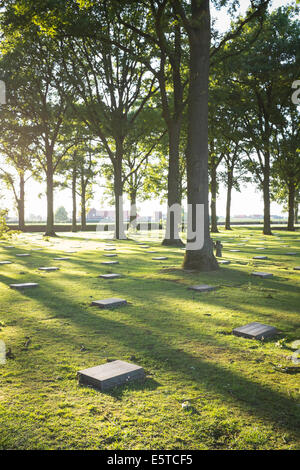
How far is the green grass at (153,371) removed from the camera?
236 cm

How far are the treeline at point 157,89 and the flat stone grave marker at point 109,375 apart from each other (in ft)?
22.1

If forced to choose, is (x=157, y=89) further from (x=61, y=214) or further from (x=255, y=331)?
(x=61, y=214)

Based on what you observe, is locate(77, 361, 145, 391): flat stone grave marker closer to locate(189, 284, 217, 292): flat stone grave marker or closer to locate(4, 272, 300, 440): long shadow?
locate(4, 272, 300, 440): long shadow

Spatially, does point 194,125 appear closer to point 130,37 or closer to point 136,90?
point 130,37

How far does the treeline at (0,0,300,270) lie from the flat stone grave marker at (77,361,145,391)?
22.1 feet

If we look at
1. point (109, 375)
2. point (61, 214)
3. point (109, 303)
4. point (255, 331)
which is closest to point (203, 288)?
point (109, 303)

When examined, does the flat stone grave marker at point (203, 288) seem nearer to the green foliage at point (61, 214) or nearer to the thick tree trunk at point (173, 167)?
the thick tree trunk at point (173, 167)

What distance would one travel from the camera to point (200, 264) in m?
9.80

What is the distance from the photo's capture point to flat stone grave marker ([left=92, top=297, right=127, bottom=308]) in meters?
5.92

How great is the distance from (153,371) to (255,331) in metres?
1.68

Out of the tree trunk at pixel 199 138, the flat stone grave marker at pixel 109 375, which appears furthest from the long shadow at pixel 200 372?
the tree trunk at pixel 199 138

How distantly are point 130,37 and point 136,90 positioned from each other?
150 inches

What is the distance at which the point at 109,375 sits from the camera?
3.13 meters

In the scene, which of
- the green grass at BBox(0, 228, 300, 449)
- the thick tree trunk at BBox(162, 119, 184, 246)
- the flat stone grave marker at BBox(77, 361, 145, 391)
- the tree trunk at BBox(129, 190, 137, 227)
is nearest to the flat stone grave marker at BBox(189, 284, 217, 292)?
the green grass at BBox(0, 228, 300, 449)
